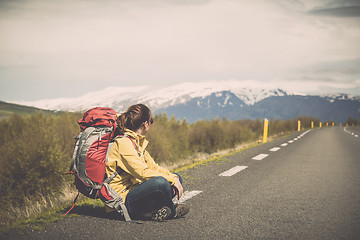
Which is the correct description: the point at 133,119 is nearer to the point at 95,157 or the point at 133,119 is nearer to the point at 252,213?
the point at 95,157

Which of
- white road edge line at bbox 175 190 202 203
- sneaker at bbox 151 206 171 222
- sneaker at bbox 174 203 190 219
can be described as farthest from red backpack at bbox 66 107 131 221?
white road edge line at bbox 175 190 202 203

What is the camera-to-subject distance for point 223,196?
4.42 meters

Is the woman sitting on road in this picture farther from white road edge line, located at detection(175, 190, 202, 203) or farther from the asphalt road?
white road edge line, located at detection(175, 190, 202, 203)

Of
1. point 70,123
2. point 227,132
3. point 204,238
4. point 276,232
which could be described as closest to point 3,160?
point 70,123

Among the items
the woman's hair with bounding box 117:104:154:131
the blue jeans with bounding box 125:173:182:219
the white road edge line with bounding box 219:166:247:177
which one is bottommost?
the white road edge line with bounding box 219:166:247:177

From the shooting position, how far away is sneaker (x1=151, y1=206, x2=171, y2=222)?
3.31 meters

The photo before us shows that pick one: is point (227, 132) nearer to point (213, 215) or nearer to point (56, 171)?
point (56, 171)

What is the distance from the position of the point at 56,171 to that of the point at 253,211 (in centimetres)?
470

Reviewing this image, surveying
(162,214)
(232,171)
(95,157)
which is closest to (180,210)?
(162,214)

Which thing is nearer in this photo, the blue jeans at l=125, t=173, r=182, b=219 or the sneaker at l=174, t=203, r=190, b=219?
the blue jeans at l=125, t=173, r=182, b=219

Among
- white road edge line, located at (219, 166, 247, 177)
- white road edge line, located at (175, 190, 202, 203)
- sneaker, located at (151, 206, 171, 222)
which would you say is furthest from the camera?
white road edge line, located at (219, 166, 247, 177)

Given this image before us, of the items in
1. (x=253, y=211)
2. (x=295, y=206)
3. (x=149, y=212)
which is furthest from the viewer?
(x=295, y=206)

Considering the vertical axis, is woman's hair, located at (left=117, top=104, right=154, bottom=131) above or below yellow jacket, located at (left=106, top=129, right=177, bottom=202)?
above

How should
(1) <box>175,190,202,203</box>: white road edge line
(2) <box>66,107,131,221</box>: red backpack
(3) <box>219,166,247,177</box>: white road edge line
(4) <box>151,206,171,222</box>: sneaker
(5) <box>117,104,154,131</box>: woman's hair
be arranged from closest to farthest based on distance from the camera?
(2) <box>66,107,131,221</box>: red backpack, (5) <box>117,104,154,131</box>: woman's hair, (4) <box>151,206,171,222</box>: sneaker, (1) <box>175,190,202,203</box>: white road edge line, (3) <box>219,166,247,177</box>: white road edge line
